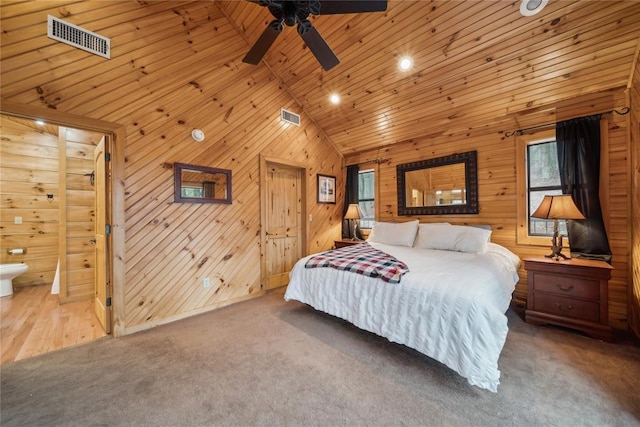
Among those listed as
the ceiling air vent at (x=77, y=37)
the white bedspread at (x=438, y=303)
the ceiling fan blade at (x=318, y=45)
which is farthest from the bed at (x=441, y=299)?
the ceiling air vent at (x=77, y=37)

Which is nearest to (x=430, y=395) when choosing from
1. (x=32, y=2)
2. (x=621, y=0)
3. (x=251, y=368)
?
(x=251, y=368)

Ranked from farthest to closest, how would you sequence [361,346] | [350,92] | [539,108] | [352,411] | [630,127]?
[350,92], [539,108], [630,127], [361,346], [352,411]

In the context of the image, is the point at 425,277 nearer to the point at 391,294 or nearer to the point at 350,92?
the point at 391,294

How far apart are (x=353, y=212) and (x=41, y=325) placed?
4.16 meters

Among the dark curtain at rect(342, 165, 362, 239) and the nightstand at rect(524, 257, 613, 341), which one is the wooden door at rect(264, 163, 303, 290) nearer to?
the dark curtain at rect(342, 165, 362, 239)

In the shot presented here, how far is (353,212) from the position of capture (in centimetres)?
437

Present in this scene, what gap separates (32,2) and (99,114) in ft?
2.81

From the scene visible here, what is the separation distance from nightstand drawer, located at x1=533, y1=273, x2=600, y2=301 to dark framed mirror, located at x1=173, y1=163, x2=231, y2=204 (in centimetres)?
363

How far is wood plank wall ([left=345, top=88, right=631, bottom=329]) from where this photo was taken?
243cm

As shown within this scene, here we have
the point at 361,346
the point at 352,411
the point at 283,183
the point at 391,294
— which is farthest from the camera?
the point at 283,183

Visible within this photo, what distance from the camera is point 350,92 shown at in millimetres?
3492

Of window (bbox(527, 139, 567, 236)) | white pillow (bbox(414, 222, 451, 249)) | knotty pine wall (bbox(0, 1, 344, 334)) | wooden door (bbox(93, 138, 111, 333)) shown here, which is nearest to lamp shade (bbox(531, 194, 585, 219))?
window (bbox(527, 139, 567, 236))

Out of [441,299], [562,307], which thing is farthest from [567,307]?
[441,299]

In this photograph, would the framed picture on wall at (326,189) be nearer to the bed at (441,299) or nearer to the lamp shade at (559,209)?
the bed at (441,299)
